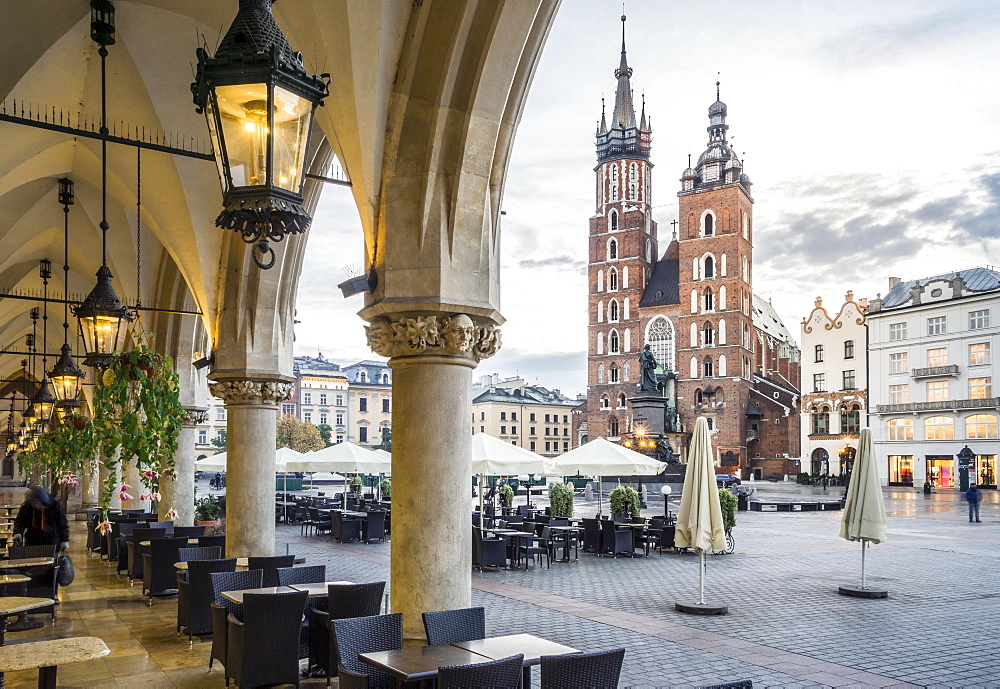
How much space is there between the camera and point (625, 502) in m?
20.8

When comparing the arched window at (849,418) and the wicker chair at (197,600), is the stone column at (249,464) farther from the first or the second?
the arched window at (849,418)

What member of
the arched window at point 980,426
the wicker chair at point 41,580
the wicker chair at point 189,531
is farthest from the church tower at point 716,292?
the wicker chair at point 41,580

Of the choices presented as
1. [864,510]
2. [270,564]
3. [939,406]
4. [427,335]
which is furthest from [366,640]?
[939,406]

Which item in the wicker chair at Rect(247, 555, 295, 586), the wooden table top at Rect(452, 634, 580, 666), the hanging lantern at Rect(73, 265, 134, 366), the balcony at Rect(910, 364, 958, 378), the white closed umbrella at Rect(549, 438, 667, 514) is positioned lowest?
the wicker chair at Rect(247, 555, 295, 586)

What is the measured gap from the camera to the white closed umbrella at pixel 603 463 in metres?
17.7

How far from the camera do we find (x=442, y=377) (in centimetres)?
643

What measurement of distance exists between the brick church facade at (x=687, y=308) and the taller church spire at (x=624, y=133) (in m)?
0.13

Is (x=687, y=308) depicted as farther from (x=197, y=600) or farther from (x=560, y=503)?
(x=197, y=600)

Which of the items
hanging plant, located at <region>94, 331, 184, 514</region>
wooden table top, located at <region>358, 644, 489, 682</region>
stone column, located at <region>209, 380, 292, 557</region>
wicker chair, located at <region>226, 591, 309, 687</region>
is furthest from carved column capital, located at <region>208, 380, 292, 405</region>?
wooden table top, located at <region>358, 644, 489, 682</region>

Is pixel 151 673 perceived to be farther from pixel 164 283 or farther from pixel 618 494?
pixel 618 494

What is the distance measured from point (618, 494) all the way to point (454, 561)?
49.4ft

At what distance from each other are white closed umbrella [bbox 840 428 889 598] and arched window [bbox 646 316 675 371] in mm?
61224

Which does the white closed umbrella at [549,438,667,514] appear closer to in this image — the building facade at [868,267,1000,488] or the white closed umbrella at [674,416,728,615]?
the white closed umbrella at [674,416,728,615]

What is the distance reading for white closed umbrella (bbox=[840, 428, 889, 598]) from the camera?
466 inches
